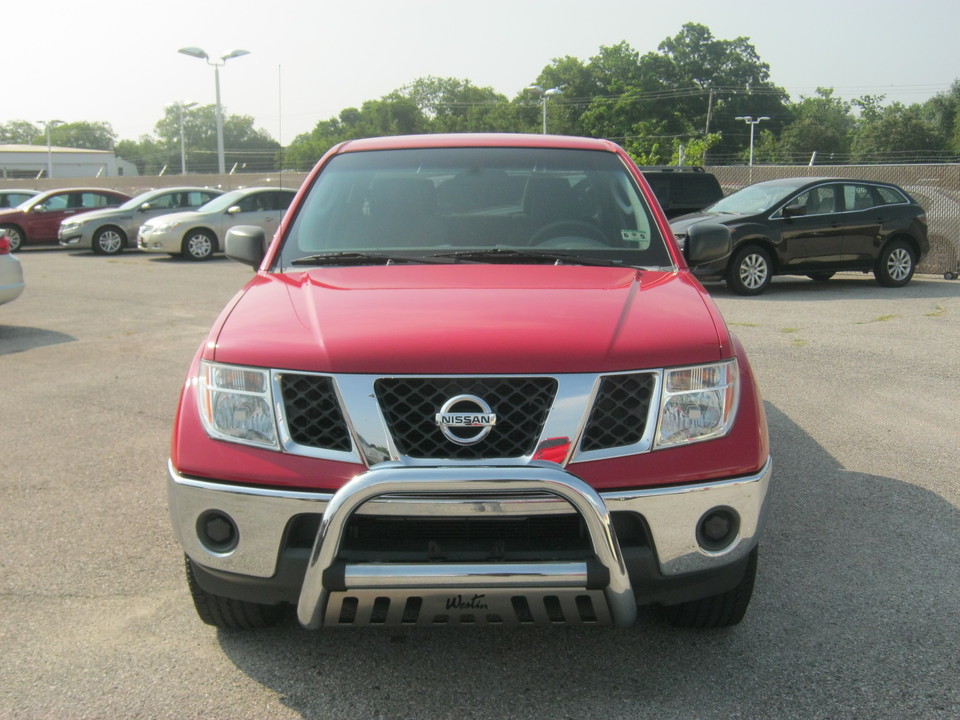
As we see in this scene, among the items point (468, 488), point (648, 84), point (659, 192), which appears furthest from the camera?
point (648, 84)

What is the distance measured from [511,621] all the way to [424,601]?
0.86 feet

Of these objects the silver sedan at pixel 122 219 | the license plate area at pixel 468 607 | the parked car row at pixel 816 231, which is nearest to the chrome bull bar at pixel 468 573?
the license plate area at pixel 468 607

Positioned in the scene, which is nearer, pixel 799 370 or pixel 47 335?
pixel 799 370

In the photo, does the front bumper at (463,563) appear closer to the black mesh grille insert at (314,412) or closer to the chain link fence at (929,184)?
the black mesh grille insert at (314,412)

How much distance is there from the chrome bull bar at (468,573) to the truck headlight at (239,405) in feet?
1.18

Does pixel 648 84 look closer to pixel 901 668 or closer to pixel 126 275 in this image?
pixel 126 275

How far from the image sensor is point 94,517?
4.57 metres

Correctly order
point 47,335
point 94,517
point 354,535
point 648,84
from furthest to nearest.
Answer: point 648,84 < point 47,335 < point 94,517 < point 354,535

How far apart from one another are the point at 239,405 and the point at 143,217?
2054cm

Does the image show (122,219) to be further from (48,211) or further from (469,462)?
(469,462)

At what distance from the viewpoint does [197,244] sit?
65.4ft

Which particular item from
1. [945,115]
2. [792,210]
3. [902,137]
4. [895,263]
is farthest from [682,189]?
[945,115]

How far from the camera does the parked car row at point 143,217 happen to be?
1994 centimetres

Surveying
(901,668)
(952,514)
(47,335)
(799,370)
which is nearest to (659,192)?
(799,370)
